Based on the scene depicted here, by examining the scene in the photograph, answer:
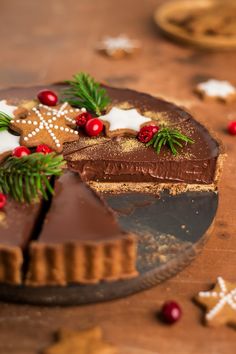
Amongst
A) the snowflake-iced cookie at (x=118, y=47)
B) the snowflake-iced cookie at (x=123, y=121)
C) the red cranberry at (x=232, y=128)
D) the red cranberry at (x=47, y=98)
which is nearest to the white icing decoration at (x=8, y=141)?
the red cranberry at (x=47, y=98)

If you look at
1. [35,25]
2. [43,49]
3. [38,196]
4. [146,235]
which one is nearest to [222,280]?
[146,235]

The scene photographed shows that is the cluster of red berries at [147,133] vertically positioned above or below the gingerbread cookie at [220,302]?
above

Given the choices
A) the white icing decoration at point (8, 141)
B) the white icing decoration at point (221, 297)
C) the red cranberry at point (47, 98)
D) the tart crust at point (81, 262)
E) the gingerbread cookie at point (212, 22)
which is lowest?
the white icing decoration at point (221, 297)

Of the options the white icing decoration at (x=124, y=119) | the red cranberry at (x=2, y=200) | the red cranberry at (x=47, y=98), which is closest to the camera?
the red cranberry at (x=2, y=200)

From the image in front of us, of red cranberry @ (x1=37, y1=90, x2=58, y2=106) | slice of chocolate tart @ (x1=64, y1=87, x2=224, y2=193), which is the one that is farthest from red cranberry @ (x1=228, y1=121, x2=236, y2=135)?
red cranberry @ (x1=37, y1=90, x2=58, y2=106)

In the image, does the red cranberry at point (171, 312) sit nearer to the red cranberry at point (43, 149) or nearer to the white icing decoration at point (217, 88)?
the red cranberry at point (43, 149)

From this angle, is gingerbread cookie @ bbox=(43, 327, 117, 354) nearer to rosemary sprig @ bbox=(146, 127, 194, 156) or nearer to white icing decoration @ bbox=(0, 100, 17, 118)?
rosemary sprig @ bbox=(146, 127, 194, 156)
